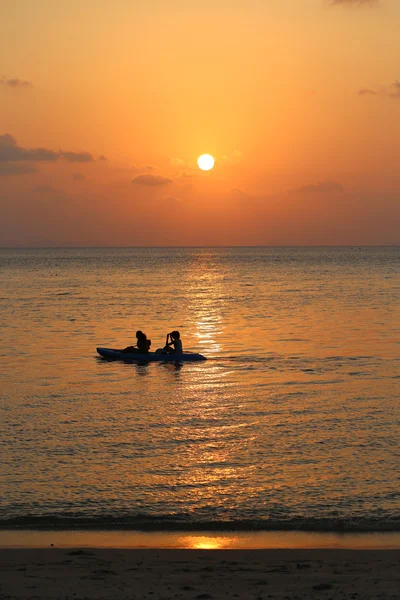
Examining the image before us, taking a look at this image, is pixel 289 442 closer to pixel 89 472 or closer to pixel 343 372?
pixel 89 472

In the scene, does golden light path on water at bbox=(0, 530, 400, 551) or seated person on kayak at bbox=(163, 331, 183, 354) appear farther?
seated person on kayak at bbox=(163, 331, 183, 354)

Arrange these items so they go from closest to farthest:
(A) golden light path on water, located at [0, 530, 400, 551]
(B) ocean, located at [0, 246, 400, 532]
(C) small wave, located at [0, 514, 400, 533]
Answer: (A) golden light path on water, located at [0, 530, 400, 551] → (C) small wave, located at [0, 514, 400, 533] → (B) ocean, located at [0, 246, 400, 532]

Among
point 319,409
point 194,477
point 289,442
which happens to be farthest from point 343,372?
point 194,477

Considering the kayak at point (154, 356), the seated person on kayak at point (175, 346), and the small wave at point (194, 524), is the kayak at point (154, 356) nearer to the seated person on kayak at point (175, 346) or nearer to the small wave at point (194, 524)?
the seated person on kayak at point (175, 346)

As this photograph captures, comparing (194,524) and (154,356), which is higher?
(154,356)

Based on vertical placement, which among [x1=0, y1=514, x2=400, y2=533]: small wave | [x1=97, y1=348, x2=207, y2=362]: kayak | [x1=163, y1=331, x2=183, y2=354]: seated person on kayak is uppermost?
[x1=163, y1=331, x2=183, y2=354]: seated person on kayak

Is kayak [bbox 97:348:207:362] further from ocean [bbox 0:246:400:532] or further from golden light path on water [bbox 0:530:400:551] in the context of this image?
golden light path on water [bbox 0:530:400:551]
